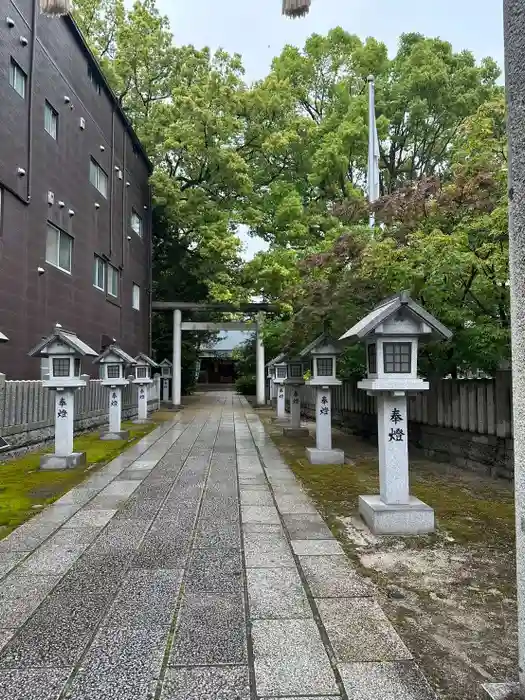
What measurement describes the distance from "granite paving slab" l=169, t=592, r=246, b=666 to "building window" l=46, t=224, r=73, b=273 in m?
11.2

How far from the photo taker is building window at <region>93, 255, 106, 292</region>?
1583cm

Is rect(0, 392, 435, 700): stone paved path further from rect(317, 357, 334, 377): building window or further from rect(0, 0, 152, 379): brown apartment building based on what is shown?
rect(0, 0, 152, 379): brown apartment building

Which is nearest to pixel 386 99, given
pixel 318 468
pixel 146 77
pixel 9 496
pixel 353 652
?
pixel 146 77

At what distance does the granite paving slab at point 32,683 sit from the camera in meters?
2.22

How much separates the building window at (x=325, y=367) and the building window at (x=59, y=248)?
25.8ft

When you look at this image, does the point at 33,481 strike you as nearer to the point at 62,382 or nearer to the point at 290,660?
the point at 62,382

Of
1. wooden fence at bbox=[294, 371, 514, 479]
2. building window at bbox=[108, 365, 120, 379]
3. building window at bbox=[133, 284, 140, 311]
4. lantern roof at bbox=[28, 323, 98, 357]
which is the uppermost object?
building window at bbox=[133, 284, 140, 311]

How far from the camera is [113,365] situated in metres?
11.5

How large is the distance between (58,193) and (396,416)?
11503mm

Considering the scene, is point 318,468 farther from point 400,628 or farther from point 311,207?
point 311,207

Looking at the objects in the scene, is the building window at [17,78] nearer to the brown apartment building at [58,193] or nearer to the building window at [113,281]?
the brown apartment building at [58,193]

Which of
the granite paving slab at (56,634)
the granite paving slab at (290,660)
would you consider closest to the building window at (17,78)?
the granite paving slab at (56,634)

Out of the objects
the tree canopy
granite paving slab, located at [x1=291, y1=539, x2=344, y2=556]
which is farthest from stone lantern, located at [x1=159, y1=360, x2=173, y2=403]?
granite paving slab, located at [x1=291, y1=539, x2=344, y2=556]

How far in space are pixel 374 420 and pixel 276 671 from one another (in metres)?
8.73
